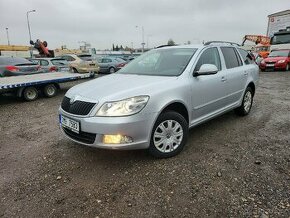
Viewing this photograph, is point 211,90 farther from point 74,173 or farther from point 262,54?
point 262,54

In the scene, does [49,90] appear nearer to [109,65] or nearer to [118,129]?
[118,129]

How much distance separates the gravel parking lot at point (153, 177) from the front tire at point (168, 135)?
143mm

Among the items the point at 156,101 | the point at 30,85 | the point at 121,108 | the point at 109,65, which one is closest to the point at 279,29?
the point at 109,65

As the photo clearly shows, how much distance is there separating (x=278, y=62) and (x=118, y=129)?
58.4 ft

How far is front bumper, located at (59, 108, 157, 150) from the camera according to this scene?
313cm

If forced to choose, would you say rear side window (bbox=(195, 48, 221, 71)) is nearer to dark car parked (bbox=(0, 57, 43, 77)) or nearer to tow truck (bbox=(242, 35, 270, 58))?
dark car parked (bbox=(0, 57, 43, 77))

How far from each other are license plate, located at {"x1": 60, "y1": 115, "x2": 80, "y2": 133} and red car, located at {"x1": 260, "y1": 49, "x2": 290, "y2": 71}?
1777cm

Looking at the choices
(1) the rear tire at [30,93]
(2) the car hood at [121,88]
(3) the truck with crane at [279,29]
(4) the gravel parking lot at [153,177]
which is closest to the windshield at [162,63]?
(2) the car hood at [121,88]

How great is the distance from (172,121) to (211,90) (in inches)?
44.0

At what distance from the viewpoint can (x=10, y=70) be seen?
991cm

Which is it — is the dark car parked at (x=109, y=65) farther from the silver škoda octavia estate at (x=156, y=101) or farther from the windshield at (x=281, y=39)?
the silver škoda octavia estate at (x=156, y=101)

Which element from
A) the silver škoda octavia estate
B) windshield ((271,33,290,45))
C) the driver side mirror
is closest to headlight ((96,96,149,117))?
the silver škoda octavia estate

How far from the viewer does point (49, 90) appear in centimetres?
934

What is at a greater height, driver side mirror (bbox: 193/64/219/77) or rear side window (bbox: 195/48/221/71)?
rear side window (bbox: 195/48/221/71)
